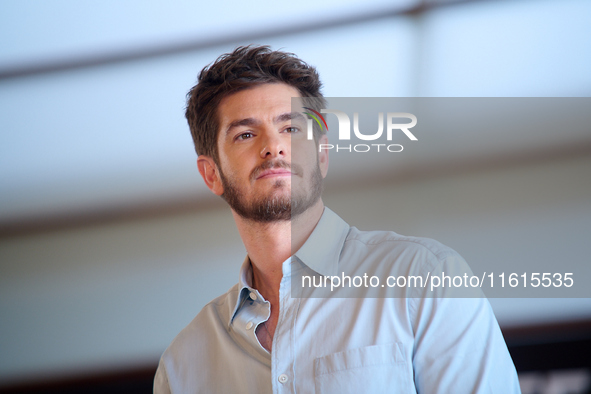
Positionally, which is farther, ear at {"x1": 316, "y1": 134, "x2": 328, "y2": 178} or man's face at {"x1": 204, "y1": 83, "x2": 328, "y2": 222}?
ear at {"x1": 316, "y1": 134, "x2": 328, "y2": 178}

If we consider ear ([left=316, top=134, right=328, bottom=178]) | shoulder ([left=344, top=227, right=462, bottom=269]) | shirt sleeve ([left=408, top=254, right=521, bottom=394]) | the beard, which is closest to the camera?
shirt sleeve ([left=408, top=254, right=521, bottom=394])

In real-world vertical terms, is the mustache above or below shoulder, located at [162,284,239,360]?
above

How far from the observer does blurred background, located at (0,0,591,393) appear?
5.84 ft

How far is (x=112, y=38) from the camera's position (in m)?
2.04

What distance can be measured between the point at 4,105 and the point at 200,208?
38.9 inches

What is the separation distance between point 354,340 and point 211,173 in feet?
2.68

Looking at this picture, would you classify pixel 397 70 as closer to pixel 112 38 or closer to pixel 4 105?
pixel 112 38

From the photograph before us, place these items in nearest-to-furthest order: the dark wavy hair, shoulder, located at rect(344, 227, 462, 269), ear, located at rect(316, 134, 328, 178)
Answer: shoulder, located at rect(344, 227, 462, 269)
the dark wavy hair
ear, located at rect(316, 134, 328, 178)

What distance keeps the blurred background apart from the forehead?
0.32 meters

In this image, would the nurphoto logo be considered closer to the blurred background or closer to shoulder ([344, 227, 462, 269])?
the blurred background

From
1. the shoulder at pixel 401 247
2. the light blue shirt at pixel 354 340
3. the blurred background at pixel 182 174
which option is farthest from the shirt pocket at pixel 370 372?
the blurred background at pixel 182 174

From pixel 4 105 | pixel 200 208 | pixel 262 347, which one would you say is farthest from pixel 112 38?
pixel 262 347

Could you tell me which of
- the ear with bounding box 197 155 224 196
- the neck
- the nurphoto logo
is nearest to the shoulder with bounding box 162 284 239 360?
the neck

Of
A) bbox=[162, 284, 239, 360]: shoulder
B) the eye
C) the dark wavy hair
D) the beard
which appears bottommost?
bbox=[162, 284, 239, 360]: shoulder
